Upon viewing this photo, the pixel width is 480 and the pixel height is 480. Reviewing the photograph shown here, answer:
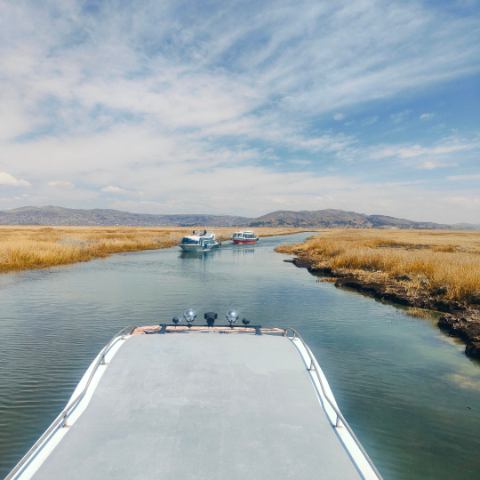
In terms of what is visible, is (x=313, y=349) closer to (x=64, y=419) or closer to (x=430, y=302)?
(x=64, y=419)

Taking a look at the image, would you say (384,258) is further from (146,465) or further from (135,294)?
(146,465)

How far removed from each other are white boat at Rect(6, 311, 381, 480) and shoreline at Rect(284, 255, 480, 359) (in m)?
12.6

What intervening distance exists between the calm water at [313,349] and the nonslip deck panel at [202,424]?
10.3 feet

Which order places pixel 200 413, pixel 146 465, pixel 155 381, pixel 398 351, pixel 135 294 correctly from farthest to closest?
pixel 135 294 < pixel 398 351 < pixel 155 381 < pixel 200 413 < pixel 146 465

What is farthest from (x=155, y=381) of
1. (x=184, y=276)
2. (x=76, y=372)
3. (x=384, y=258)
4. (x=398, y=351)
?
(x=384, y=258)

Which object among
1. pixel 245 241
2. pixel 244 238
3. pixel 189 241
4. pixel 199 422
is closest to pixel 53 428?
pixel 199 422

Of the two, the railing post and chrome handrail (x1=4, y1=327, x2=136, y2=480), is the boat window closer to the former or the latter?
chrome handrail (x1=4, y1=327, x2=136, y2=480)

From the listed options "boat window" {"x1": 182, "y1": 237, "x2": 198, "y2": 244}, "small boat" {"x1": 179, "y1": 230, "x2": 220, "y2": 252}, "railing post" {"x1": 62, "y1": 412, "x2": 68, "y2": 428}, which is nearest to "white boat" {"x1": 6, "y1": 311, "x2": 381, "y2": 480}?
"railing post" {"x1": 62, "y1": 412, "x2": 68, "y2": 428}

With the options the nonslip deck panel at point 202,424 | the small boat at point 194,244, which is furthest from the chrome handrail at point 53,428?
the small boat at point 194,244

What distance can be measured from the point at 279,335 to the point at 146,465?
763 cm

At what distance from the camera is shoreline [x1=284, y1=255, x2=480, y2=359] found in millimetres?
18969

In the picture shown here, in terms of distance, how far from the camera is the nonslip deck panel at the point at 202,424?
600 cm

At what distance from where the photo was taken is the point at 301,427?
286 inches

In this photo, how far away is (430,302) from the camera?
2534 centimetres
